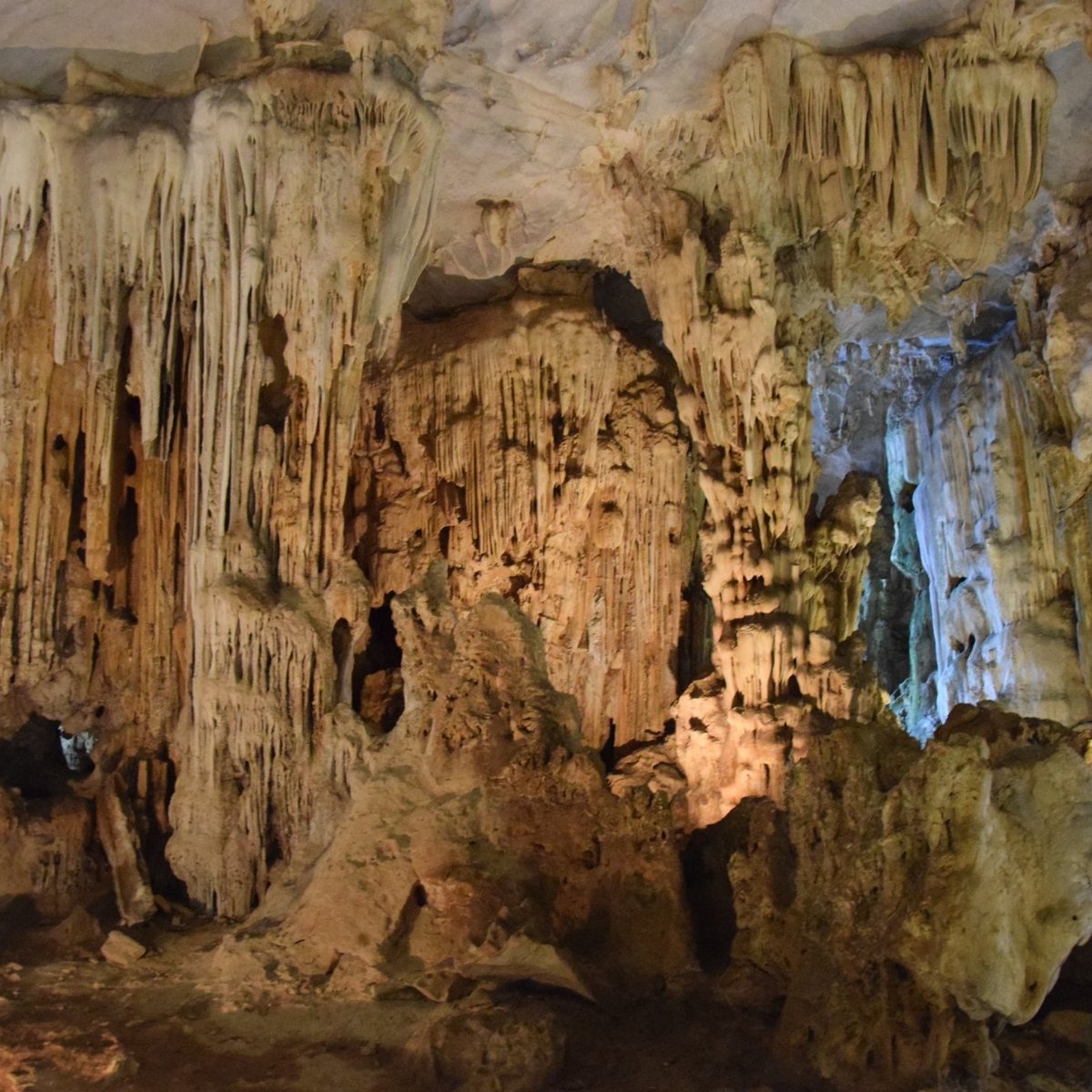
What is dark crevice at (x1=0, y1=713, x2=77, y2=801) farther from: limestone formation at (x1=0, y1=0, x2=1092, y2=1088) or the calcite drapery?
the calcite drapery

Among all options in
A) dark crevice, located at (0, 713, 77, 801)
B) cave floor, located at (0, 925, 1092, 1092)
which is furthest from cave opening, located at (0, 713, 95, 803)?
cave floor, located at (0, 925, 1092, 1092)

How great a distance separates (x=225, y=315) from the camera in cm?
819

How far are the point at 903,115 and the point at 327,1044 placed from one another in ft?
21.8

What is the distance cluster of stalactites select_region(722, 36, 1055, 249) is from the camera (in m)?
8.12

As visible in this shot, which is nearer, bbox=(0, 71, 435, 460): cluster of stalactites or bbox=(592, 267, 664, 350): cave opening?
bbox=(0, 71, 435, 460): cluster of stalactites

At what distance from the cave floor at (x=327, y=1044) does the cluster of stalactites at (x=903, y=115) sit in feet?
17.7

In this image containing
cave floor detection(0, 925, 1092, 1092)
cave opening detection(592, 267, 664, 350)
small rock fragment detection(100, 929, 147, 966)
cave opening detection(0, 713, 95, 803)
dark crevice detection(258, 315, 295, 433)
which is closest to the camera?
cave floor detection(0, 925, 1092, 1092)

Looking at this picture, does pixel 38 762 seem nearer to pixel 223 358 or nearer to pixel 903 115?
pixel 223 358

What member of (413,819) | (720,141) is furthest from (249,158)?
(413,819)

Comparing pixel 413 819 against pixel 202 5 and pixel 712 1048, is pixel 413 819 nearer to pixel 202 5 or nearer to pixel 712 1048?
pixel 712 1048

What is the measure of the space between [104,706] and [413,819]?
11.4 ft

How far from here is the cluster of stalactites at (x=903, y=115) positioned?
8117 millimetres

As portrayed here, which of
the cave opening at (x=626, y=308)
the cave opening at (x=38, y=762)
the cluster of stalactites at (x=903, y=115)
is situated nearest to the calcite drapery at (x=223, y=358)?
the cave opening at (x=38, y=762)

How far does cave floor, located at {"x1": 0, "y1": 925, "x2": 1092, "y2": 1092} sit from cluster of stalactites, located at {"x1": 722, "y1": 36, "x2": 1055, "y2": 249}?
539 cm
